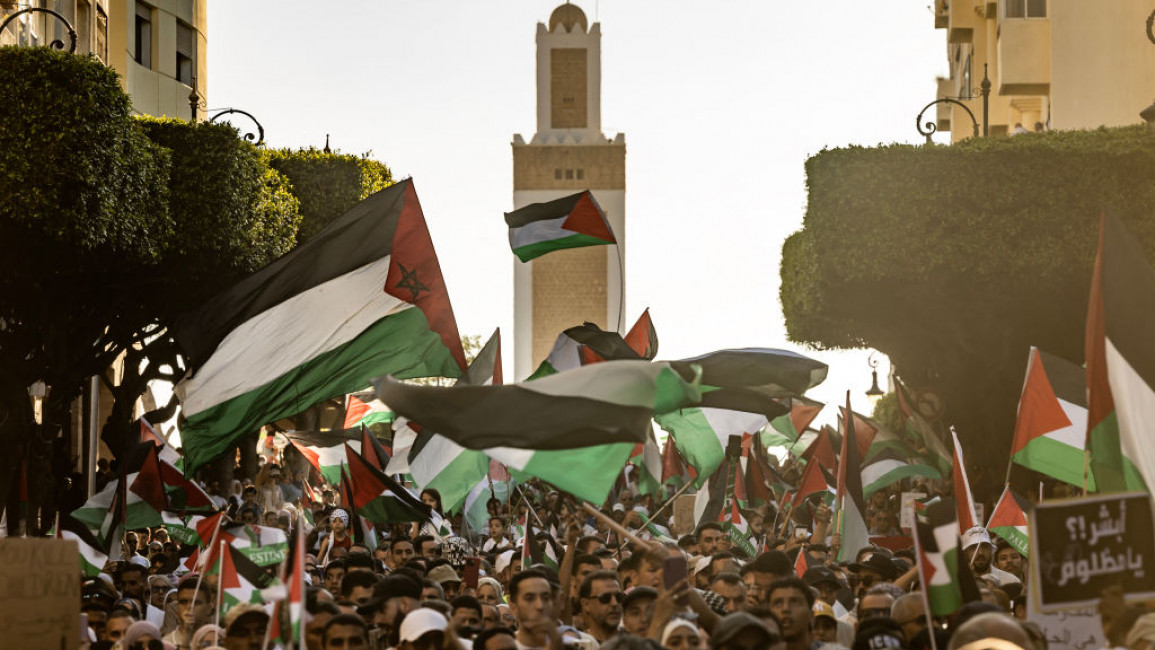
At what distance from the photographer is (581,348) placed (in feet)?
53.9

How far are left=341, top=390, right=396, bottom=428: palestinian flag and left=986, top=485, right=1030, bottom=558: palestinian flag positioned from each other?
10.1m

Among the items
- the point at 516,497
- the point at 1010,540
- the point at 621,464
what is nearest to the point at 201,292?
the point at 516,497

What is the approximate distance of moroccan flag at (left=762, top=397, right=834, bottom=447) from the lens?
80.9 feet

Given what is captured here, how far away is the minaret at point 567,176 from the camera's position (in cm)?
10794

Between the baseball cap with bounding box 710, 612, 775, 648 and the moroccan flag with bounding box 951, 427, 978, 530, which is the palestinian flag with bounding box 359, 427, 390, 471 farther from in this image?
the baseball cap with bounding box 710, 612, 775, 648

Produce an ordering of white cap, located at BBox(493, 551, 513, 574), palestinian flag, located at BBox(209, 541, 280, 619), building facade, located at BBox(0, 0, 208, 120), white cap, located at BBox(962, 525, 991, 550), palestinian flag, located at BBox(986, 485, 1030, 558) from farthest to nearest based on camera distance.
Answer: building facade, located at BBox(0, 0, 208, 120) < white cap, located at BBox(493, 551, 513, 574) < palestinian flag, located at BBox(986, 485, 1030, 558) < white cap, located at BBox(962, 525, 991, 550) < palestinian flag, located at BBox(209, 541, 280, 619)

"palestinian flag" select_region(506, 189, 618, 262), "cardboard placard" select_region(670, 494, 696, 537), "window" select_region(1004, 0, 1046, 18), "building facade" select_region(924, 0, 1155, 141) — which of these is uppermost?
"window" select_region(1004, 0, 1046, 18)

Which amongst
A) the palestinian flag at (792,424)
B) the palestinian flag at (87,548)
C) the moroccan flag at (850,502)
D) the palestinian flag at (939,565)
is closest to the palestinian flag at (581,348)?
the moroccan flag at (850,502)

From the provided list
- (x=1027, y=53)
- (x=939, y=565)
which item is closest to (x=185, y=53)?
(x=1027, y=53)

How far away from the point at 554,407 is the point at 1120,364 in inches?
110

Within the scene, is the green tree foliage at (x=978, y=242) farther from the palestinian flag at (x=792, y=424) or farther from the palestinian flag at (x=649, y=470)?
the palestinian flag at (x=649, y=470)

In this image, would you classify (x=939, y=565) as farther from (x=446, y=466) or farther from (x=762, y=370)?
(x=446, y=466)

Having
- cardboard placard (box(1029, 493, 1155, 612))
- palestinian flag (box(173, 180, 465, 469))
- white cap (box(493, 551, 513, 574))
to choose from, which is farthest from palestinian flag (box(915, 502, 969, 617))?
white cap (box(493, 551, 513, 574))

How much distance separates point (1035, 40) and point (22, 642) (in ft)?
103
